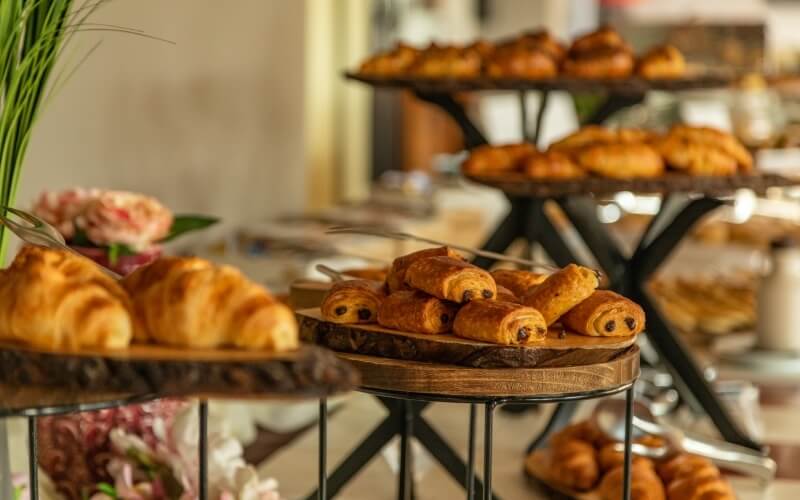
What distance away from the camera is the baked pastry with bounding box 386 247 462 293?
1518 millimetres

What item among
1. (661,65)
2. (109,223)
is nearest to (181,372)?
(109,223)

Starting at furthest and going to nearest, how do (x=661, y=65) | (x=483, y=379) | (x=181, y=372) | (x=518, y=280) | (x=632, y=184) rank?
(x=661, y=65) → (x=632, y=184) → (x=518, y=280) → (x=483, y=379) → (x=181, y=372)

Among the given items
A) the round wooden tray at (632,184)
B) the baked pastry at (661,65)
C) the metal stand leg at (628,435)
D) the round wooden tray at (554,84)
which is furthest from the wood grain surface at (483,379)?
the baked pastry at (661,65)

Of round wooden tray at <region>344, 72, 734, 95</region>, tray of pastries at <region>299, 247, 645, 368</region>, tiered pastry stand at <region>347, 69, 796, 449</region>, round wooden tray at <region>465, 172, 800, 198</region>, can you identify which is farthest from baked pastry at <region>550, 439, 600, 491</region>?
round wooden tray at <region>344, 72, 734, 95</region>

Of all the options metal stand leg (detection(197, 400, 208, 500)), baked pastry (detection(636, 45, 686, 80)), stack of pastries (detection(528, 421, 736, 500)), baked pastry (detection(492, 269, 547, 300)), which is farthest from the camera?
baked pastry (detection(636, 45, 686, 80))

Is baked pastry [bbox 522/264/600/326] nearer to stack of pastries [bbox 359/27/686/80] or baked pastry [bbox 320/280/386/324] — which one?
baked pastry [bbox 320/280/386/324]

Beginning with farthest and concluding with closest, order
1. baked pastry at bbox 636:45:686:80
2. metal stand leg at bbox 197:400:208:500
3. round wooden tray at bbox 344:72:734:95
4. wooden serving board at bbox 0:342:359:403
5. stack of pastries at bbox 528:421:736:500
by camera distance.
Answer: baked pastry at bbox 636:45:686:80, round wooden tray at bbox 344:72:734:95, stack of pastries at bbox 528:421:736:500, metal stand leg at bbox 197:400:208:500, wooden serving board at bbox 0:342:359:403

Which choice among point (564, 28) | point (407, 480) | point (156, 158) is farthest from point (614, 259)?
point (564, 28)

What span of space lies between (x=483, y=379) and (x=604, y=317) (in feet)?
0.58

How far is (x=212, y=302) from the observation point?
1089 millimetres

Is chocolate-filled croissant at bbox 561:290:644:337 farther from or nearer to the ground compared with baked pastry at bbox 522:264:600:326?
nearer to the ground

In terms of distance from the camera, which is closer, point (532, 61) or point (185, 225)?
point (185, 225)

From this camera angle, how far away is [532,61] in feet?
9.41

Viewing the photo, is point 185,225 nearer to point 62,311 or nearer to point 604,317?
point 604,317
